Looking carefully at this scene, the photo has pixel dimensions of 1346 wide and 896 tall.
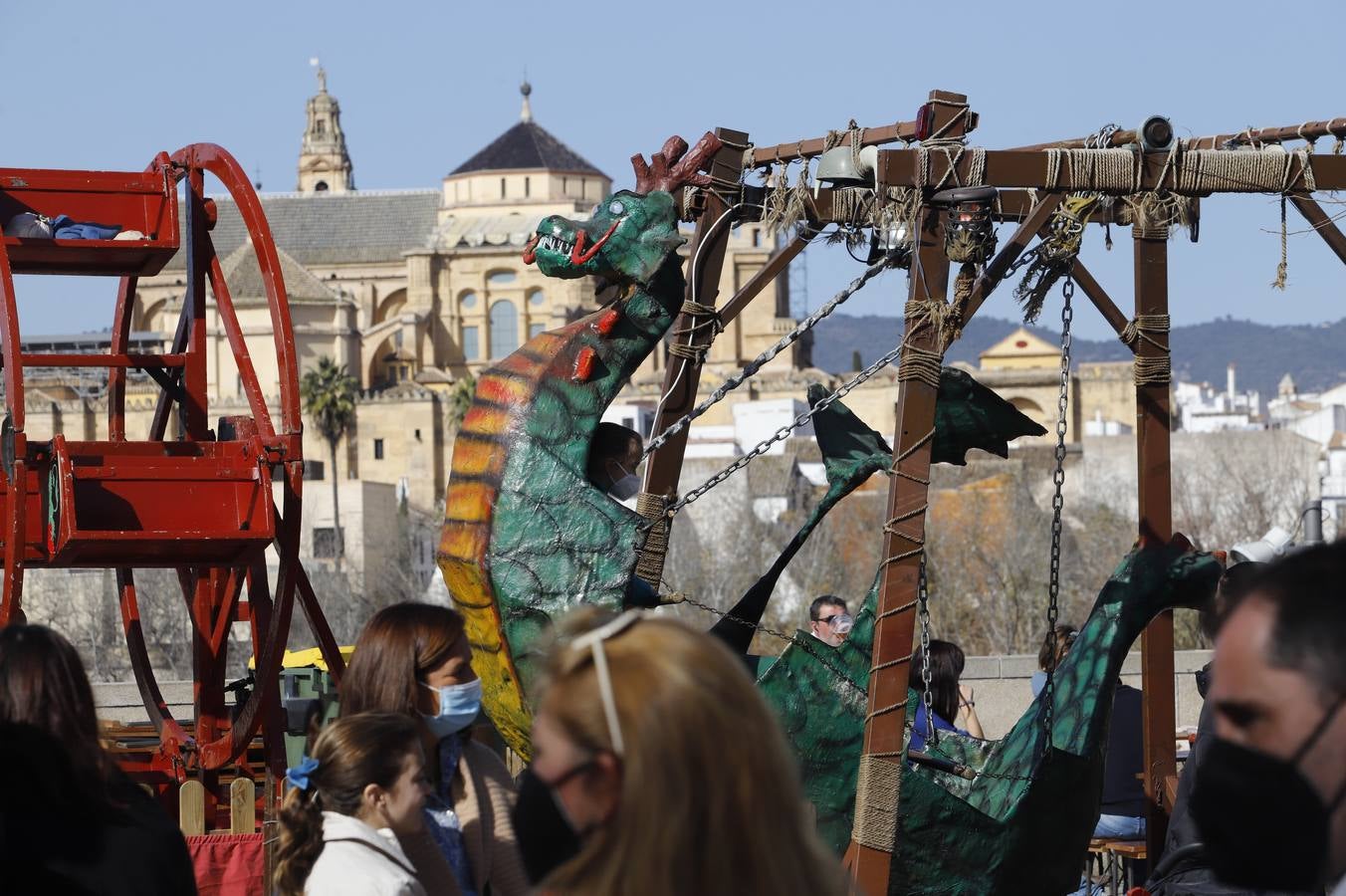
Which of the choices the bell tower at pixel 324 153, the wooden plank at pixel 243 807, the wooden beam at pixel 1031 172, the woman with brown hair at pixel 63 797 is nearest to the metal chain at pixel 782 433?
the wooden beam at pixel 1031 172

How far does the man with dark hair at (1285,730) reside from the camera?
2730 mm

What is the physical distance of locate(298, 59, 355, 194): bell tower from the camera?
122 m

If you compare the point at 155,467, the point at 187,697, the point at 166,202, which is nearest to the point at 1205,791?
the point at 155,467

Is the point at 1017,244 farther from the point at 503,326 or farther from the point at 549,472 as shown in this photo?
the point at 503,326

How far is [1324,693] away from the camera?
272 centimetres

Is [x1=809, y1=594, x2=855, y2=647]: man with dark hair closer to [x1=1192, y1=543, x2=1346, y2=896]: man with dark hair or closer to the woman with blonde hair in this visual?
[x1=1192, y1=543, x2=1346, y2=896]: man with dark hair

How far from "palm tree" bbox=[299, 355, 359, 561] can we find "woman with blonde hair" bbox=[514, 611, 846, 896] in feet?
252

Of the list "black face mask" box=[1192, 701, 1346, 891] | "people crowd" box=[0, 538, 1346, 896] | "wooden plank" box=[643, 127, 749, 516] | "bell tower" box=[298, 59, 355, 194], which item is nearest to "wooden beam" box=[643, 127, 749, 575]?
"wooden plank" box=[643, 127, 749, 516]

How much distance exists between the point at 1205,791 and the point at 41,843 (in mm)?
2077

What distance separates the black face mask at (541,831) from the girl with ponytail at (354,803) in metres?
1.23

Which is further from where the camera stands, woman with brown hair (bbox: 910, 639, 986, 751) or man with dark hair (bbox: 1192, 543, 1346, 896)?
woman with brown hair (bbox: 910, 639, 986, 751)

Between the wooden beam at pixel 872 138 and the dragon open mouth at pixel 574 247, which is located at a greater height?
the wooden beam at pixel 872 138

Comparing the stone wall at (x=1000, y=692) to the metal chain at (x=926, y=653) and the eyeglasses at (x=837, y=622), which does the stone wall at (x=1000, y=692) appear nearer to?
the eyeglasses at (x=837, y=622)

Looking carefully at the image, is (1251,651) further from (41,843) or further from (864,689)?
(864,689)
